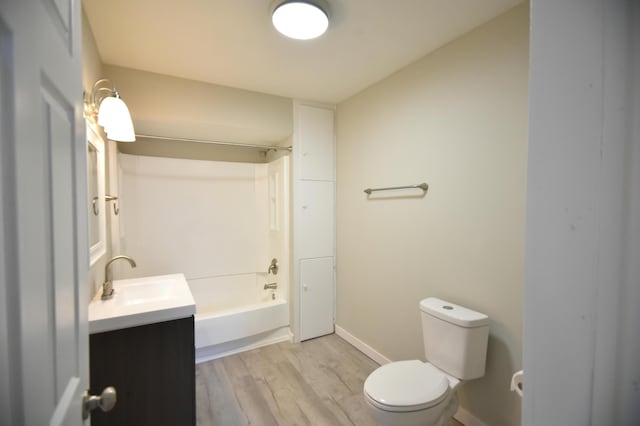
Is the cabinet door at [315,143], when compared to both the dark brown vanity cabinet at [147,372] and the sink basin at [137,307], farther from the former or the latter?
the dark brown vanity cabinet at [147,372]

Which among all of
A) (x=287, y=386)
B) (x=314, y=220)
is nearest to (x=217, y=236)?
(x=314, y=220)

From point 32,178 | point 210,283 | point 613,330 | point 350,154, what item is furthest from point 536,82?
point 210,283

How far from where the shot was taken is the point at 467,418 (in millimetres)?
1767

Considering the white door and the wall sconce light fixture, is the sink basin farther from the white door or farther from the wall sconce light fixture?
the wall sconce light fixture

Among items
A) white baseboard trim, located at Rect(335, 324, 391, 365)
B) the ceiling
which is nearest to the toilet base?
white baseboard trim, located at Rect(335, 324, 391, 365)

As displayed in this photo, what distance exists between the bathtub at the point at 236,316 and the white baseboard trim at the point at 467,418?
1.66 m

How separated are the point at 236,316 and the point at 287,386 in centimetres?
80

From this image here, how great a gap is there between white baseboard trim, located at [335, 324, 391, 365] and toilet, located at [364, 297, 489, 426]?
0.77m

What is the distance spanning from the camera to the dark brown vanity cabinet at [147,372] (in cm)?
134

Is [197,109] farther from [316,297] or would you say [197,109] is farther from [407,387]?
[407,387]

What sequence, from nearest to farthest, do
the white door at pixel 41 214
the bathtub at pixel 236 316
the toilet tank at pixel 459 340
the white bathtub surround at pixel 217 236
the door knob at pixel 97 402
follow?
the white door at pixel 41 214, the door knob at pixel 97 402, the toilet tank at pixel 459 340, the bathtub at pixel 236 316, the white bathtub surround at pixel 217 236

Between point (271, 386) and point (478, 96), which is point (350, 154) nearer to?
point (478, 96)

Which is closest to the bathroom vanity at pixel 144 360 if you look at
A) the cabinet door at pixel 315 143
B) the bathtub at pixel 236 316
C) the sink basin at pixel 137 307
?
the sink basin at pixel 137 307

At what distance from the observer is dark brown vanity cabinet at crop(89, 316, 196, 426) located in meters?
1.34
